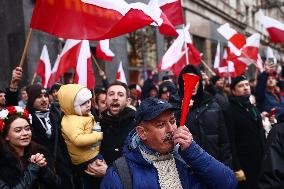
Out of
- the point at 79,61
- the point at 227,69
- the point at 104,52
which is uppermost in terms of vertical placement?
the point at 104,52

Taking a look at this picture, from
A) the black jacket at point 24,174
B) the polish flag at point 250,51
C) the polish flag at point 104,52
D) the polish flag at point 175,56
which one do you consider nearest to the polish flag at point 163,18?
the black jacket at point 24,174

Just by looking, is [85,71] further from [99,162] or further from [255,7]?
[255,7]

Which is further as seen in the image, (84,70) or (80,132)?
(84,70)

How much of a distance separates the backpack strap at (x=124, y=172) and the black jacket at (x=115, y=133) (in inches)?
64.9

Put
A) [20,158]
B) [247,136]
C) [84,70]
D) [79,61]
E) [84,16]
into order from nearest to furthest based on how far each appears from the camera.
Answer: [20,158]
[84,16]
[247,136]
[84,70]
[79,61]

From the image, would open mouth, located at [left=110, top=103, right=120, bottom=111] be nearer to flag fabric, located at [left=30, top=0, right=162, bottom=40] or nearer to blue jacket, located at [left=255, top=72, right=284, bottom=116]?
flag fabric, located at [left=30, top=0, right=162, bottom=40]


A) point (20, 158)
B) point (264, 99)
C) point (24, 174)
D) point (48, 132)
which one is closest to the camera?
point (24, 174)

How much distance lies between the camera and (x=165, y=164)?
2.52m

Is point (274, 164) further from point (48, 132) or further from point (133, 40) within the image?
point (133, 40)

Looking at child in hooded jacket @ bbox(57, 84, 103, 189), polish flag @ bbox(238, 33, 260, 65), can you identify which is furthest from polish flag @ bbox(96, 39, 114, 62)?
child in hooded jacket @ bbox(57, 84, 103, 189)

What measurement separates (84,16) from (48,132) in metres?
1.38

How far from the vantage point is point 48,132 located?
4.82m

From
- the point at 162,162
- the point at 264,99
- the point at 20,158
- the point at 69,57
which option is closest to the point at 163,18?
the point at 69,57

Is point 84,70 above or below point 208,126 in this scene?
above
